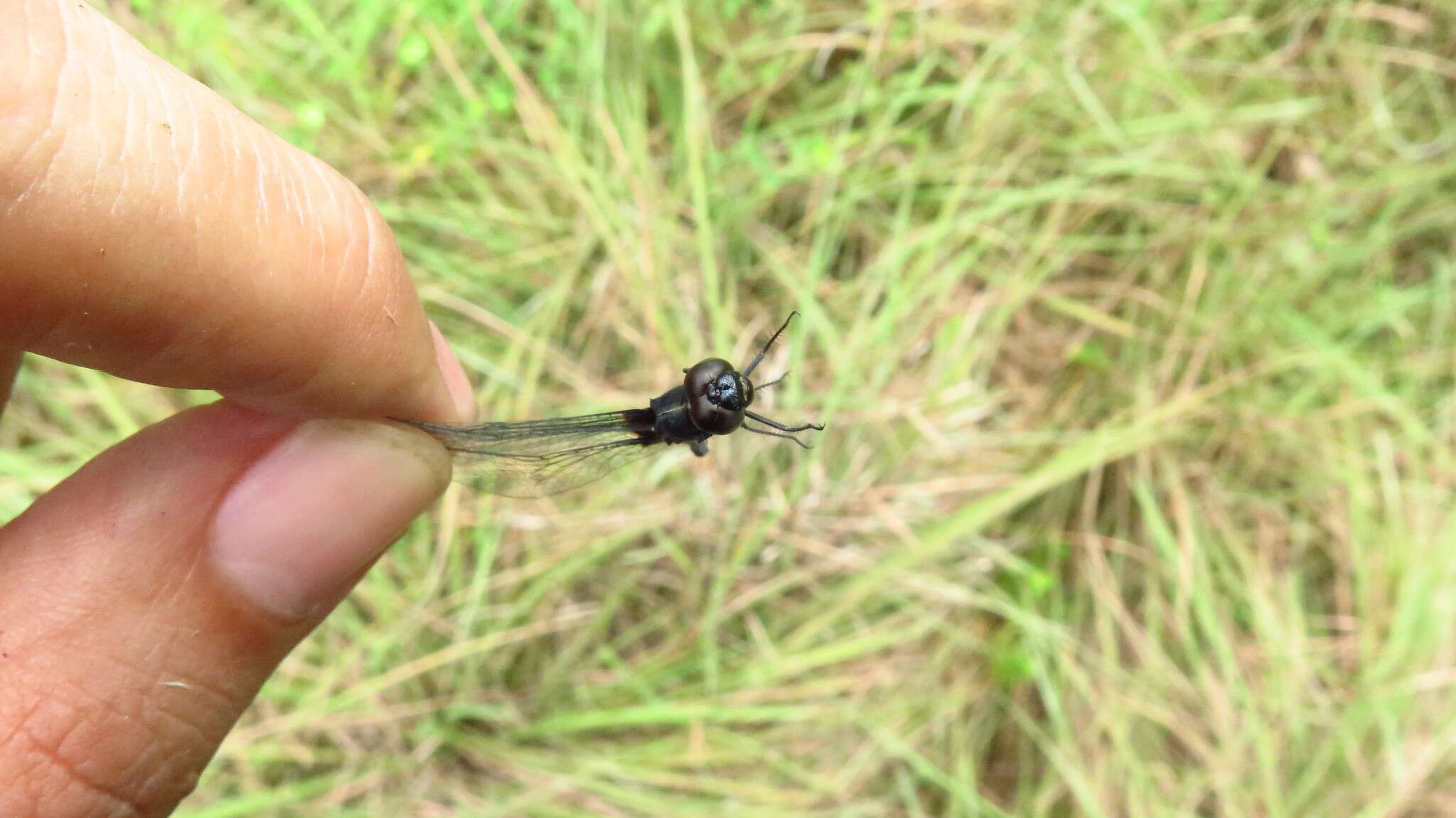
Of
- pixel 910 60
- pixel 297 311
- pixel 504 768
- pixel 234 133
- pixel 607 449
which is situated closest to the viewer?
pixel 234 133

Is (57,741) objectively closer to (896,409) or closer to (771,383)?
(771,383)

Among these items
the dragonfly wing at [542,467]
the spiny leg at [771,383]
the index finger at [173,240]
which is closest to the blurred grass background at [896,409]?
the spiny leg at [771,383]

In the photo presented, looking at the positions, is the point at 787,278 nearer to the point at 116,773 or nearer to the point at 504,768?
the point at 504,768

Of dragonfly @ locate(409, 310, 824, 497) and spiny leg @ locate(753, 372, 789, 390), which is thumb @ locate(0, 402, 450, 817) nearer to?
dragonfly @ locate(409, 310, 824, 497)

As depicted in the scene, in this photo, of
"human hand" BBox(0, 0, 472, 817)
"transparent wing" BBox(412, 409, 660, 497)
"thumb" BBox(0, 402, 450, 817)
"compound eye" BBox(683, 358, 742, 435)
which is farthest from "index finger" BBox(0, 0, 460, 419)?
"compound eye" BBox(683, 358, 742, 435)

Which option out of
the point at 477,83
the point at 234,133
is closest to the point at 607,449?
the point at 234,133

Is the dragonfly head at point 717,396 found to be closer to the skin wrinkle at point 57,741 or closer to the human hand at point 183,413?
the human hand at point 183,413
